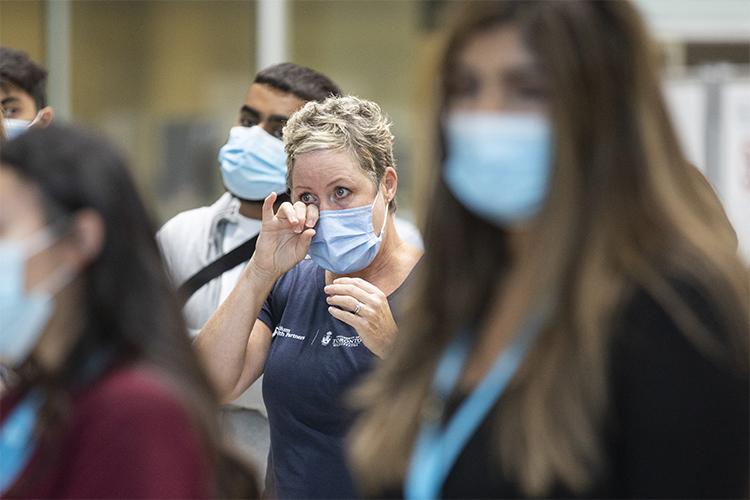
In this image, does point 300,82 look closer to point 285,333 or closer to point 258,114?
point 258,114

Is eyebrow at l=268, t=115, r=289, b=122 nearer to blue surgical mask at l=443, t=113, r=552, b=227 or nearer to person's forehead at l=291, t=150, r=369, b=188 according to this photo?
person's forehead at l=291, t=150, r=369, b=188

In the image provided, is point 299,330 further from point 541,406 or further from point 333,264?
point 541,406

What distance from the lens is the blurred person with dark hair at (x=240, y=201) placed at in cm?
413

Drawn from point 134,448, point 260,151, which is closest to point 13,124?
point 260,151

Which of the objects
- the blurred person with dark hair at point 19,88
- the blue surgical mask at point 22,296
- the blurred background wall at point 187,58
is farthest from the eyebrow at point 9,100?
the blurred background wall at point 187,58

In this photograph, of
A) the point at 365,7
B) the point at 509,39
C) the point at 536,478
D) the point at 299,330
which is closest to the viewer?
the point at 536,478

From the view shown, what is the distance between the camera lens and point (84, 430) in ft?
6.25

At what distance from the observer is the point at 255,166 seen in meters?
4.25

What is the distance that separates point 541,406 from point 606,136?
0.42m

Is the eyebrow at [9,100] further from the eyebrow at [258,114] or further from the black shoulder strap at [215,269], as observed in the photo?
the black shoulder strap at [215,269]

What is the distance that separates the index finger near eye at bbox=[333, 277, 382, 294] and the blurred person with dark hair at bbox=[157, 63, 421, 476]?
0.87 m

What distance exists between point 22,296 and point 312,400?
133 cm

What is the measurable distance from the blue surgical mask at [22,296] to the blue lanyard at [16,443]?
0.11 meters

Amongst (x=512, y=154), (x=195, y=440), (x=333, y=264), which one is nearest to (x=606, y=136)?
(x=512, y=154)
